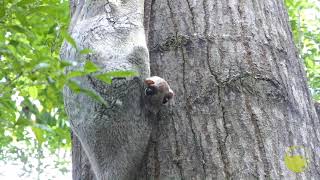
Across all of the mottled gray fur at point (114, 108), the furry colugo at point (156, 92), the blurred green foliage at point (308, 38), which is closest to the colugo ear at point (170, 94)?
the furry colugo at point (156, 92)

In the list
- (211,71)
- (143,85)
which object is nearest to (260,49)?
(211,71)

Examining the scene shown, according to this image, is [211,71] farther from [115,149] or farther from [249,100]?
[115,149]

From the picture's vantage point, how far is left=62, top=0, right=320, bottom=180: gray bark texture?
4.97ft

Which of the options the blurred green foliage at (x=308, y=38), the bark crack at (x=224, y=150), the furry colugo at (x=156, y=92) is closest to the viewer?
the bark crack at (x=224, y=150)

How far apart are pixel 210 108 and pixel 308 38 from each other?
17.6ft

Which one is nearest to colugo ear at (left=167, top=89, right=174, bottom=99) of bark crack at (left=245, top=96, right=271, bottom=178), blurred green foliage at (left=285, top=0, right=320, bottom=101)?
bark crack at (left=245, top=96, right=271, bottom=178)

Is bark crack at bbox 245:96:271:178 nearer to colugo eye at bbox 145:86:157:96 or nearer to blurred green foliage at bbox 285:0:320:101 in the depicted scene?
colugo eye at bbox 145:86:157:96

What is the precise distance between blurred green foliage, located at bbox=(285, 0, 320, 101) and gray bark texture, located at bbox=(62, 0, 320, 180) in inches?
136

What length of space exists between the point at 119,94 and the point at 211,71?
0.35m

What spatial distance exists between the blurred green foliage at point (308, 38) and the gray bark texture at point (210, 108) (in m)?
3.46

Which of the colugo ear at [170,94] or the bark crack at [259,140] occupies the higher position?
the colugo ear at [170,94]

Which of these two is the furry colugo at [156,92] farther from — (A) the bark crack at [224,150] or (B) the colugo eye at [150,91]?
(A) the bark crack at [224,150]

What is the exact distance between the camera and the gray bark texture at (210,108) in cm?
151

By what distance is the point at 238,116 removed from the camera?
156cm
